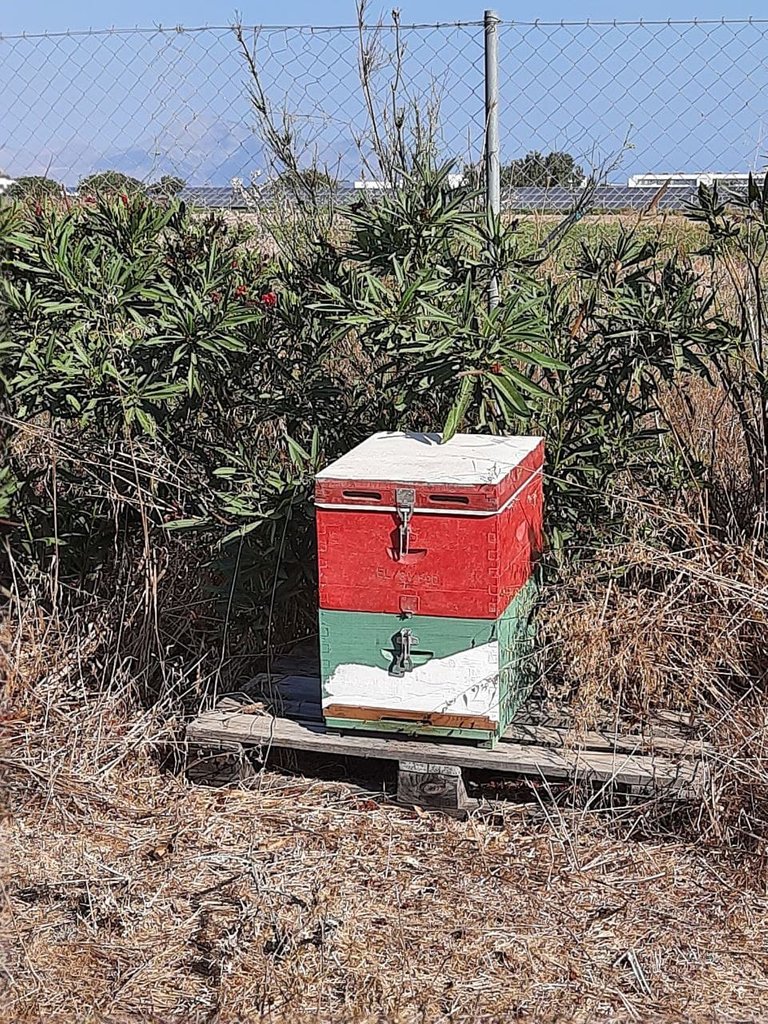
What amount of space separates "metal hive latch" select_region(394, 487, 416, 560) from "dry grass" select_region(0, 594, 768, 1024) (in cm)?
63

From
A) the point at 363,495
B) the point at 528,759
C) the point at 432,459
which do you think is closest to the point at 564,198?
the point at 432,459

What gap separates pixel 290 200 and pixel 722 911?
316cm

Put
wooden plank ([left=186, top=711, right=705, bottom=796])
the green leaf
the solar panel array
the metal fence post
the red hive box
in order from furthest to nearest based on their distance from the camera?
1. the solar panel array
2. the metal fence post
3. the green leaf
4. wooden plank ([left=186, top=711, right=705, bottom=796])
5. the red hive box

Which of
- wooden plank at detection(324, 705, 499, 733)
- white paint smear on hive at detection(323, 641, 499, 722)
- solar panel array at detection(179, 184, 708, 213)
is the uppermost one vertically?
solar panel array at detection(179, 184, 708, 213)

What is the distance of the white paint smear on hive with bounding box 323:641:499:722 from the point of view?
321cm

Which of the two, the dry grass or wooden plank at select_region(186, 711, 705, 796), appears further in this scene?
wooden plank at select_region(186, 711, 705, 796)

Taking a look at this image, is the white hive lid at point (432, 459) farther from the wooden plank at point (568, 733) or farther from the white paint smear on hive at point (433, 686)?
the wooden plank at point (568, 733)

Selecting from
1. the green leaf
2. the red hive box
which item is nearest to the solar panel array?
the green leaf

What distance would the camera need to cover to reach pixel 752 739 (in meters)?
3.23

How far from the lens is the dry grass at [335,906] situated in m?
2.64

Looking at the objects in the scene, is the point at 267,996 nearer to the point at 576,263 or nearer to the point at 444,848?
the point at 444,848

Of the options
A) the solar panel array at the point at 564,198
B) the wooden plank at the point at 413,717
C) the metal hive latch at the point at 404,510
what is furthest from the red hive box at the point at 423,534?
the solar panel array at the point at 564,198

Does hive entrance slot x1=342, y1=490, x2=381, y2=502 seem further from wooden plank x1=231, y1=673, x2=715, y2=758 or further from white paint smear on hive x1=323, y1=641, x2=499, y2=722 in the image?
wooden plank x1=231, y1=673, x2=715, y2=758

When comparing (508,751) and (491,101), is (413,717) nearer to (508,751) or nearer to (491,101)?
(508,751)
